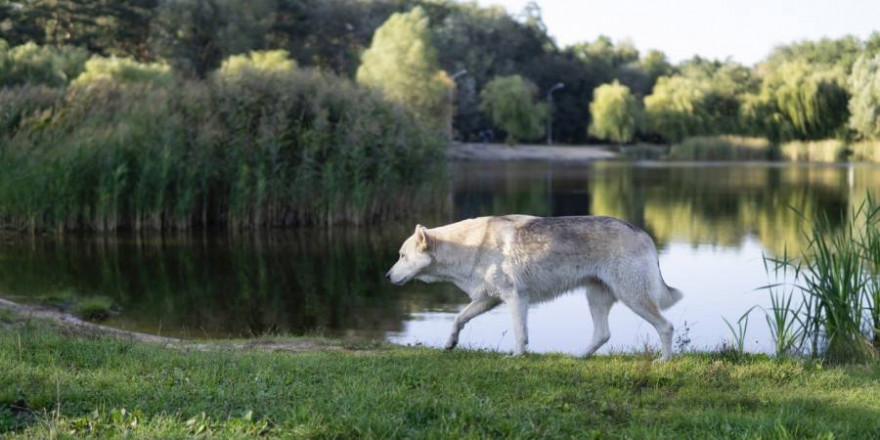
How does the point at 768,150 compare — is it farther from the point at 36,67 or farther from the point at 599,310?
the point at 599,310

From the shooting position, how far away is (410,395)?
7.09 meters

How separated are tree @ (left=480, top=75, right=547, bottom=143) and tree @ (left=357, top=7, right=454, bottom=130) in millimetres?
20684

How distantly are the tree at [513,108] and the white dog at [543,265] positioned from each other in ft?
284

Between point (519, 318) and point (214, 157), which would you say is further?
point (214, 157)

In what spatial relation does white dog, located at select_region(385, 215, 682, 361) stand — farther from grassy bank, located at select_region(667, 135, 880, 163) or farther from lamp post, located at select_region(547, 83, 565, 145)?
lamp post, located at select_region(547, 83, 565, 145)

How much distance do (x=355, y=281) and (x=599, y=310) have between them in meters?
10.8

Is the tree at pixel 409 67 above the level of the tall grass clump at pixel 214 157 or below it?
above

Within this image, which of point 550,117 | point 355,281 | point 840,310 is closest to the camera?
point 840,310

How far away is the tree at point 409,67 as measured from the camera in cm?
7219

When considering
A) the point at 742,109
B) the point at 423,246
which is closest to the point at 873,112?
the point at 742,109

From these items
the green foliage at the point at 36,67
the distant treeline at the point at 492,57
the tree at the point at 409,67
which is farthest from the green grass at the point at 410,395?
the tree at the point at 409,67

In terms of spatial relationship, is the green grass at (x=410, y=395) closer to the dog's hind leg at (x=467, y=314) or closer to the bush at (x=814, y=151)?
the dog's hind leg at (x=467, y=314)

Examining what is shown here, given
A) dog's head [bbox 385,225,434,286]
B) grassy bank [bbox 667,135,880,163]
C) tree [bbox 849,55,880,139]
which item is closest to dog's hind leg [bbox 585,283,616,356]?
dog's head [bbox 385,225,434,286]

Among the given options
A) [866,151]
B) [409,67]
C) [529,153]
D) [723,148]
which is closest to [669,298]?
[409,67]
